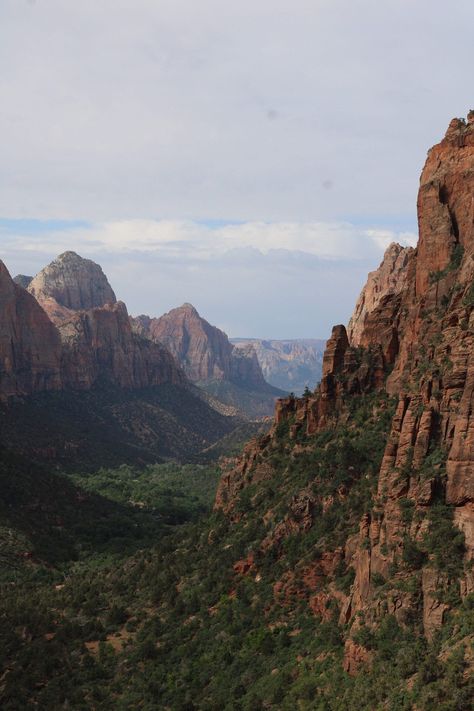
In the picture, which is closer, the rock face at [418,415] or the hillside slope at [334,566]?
the hillside slope at [334,566]

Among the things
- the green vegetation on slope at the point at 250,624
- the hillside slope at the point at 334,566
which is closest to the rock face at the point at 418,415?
the hillside slope at the point at 334,566

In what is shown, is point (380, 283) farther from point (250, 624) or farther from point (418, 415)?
point (418, 415)

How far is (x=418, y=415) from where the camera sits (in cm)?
5031

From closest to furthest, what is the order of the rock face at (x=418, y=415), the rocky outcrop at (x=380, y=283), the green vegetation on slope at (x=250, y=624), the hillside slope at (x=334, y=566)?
the green vegetation on slope at (x=250, y=624)
the hillside slope at (x=334, y=566)
the rock face at (x=418, y=415)
the rocky outcrop at (x=380, y=283)

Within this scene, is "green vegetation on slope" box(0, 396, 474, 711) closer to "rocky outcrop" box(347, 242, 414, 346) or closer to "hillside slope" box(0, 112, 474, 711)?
"hillside slope" box(0, 112, 474, 711)

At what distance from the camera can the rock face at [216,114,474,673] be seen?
141 ft

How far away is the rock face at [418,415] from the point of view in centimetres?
4300

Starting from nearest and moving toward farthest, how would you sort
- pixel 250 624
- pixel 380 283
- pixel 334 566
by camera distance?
pixel 334 566 → pixel 250 624 → pixel 380 283

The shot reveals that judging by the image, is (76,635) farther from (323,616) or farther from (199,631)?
(323,616)

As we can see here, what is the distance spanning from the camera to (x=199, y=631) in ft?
203

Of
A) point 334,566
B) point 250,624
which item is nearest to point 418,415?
point 334,566

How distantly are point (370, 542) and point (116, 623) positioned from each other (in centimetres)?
2972

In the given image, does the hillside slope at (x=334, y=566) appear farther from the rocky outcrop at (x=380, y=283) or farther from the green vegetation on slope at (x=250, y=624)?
the rocky outcrop at (x=380, y=283)

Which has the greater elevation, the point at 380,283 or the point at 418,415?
the point at 380,283
